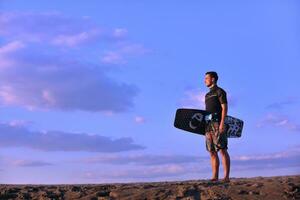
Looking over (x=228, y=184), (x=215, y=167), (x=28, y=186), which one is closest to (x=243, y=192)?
(x=228, y=184)

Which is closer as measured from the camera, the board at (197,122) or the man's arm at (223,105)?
the man's arm at (223,105)

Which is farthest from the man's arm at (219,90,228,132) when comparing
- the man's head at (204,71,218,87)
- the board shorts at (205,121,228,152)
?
the man's head at (204,71,218,87)

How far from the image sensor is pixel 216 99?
10.3 m

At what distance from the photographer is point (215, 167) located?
33.4 feet

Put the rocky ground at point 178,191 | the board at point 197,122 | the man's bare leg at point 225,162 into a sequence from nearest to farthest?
the rocky ground at point 178,191
the man's bare leg at point 225,162
the board at point 197,122

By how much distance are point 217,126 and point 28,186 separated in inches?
144

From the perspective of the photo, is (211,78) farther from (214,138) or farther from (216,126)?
(214,138)

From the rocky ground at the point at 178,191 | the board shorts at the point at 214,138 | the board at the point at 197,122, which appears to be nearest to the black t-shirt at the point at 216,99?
the board shorts at the point at 214,138

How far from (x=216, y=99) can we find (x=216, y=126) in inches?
19.6

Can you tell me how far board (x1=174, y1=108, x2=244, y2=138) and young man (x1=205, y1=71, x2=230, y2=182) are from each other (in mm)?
508

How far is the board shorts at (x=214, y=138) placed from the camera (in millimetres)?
10117

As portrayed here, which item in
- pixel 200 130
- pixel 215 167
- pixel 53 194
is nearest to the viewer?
pixel 53 194

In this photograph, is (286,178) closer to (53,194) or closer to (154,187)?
(154,187)

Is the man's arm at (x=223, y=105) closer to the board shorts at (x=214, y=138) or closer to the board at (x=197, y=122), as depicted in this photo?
the board shorts at (x=214, y=138)
